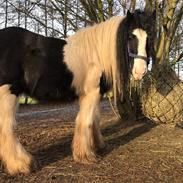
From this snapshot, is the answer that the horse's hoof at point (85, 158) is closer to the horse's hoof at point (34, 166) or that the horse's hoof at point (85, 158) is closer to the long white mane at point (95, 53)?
the horse's hoof at point (34, 166)

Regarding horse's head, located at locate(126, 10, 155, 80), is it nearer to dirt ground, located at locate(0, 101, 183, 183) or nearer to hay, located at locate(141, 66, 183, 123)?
dirt ground, located at locate(0, 101, 183, 183)

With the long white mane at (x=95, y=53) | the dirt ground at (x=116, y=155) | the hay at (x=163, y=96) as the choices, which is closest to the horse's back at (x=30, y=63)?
the long white mane at (x=95, y=53)

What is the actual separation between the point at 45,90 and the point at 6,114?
0.63m

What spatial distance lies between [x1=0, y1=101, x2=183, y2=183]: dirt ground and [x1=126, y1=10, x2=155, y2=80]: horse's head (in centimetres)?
121

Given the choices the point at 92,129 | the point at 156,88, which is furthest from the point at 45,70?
the point at 156,88

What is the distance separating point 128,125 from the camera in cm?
793

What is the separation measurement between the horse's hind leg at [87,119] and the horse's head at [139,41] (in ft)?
1.84

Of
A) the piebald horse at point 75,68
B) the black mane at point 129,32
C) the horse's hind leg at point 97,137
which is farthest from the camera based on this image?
the horse's hind leg at point 97,137

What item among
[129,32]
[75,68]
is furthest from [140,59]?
[75,68]

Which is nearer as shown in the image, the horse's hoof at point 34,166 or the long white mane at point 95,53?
the horse's hoof at point 34,166

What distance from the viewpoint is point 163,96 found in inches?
301

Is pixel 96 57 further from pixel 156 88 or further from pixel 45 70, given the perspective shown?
pixel 156 88

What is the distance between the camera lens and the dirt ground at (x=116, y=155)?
16.0ft

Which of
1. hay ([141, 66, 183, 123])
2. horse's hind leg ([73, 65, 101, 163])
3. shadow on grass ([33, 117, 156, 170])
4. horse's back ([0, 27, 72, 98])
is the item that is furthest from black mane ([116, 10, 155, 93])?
hay ([141, 66, 183, 123])
